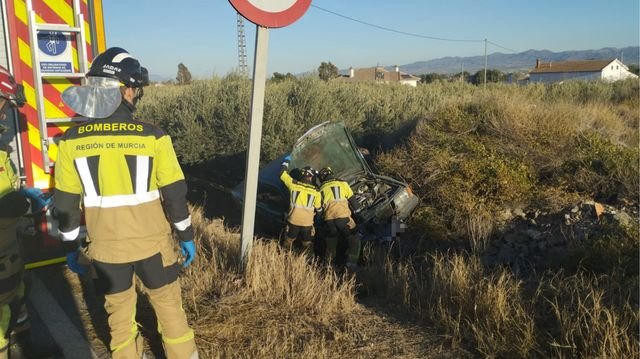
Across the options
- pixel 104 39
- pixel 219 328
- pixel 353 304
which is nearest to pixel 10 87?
pixel 104 39

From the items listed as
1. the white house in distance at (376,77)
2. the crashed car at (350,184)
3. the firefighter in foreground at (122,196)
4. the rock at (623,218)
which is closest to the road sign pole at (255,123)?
the firefighter in foreground at (122,196)

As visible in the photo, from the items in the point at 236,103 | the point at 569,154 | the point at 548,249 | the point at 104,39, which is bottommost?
the point at 548,249

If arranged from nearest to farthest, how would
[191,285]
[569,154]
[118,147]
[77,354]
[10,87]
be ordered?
[118,147] → [77,354] → [10,87] → [191,285] → [569,154]

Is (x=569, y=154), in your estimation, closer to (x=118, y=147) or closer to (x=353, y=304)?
(x=353, y=304)

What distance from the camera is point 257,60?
366cm

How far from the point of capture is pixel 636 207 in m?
5.67

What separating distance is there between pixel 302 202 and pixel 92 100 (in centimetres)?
383

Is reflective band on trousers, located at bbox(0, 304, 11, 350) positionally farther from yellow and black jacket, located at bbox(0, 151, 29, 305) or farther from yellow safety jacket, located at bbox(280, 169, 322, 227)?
yellow safety jacket, located at bbox(280, 169, 322, 227)

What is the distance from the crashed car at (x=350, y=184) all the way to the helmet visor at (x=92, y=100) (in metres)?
4.12

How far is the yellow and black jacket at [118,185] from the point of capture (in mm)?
2660

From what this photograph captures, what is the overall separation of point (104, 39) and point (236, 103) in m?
6.79

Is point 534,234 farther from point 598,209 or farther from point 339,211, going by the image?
point 339,211

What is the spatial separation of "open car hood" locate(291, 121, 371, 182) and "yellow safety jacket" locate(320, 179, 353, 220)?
75cm

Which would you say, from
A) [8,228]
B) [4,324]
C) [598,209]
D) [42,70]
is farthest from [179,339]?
[598,209]
